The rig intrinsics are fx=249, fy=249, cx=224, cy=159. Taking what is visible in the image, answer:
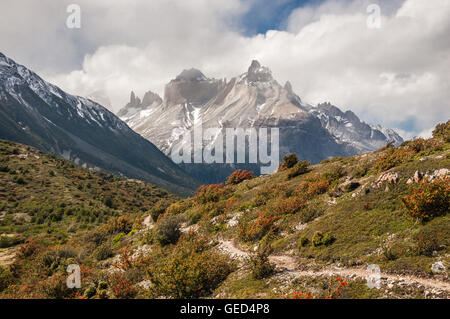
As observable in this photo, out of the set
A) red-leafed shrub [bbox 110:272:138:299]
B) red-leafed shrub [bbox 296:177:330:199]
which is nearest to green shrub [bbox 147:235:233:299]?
red-leafed shrub [bbox 110:272:138:299]

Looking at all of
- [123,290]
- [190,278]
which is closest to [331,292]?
[190,278]

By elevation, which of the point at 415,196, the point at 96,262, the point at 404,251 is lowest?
the point at 96,262

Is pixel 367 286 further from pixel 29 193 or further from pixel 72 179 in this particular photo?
pixel 72 179

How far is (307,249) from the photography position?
43.3 ft

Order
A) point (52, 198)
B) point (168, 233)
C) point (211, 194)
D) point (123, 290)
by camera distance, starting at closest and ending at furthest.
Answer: point (123, 290) < point (168, 233) < point (211, 194) < point (52, 198)

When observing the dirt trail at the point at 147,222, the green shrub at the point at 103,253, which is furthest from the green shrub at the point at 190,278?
the dirt trail at the point at 147,222

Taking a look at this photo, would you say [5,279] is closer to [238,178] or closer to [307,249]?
[307,249]

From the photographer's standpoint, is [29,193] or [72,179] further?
[72,179]

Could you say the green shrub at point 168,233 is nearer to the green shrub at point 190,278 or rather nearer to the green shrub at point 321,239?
the green shrub at point 190,278

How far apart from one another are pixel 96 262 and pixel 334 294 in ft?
64.2

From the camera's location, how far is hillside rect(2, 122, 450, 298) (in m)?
9.41

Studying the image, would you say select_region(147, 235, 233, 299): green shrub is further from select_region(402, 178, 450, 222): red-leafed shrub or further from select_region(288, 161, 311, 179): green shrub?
select_region(288, 161, 311, 179): green shrub
